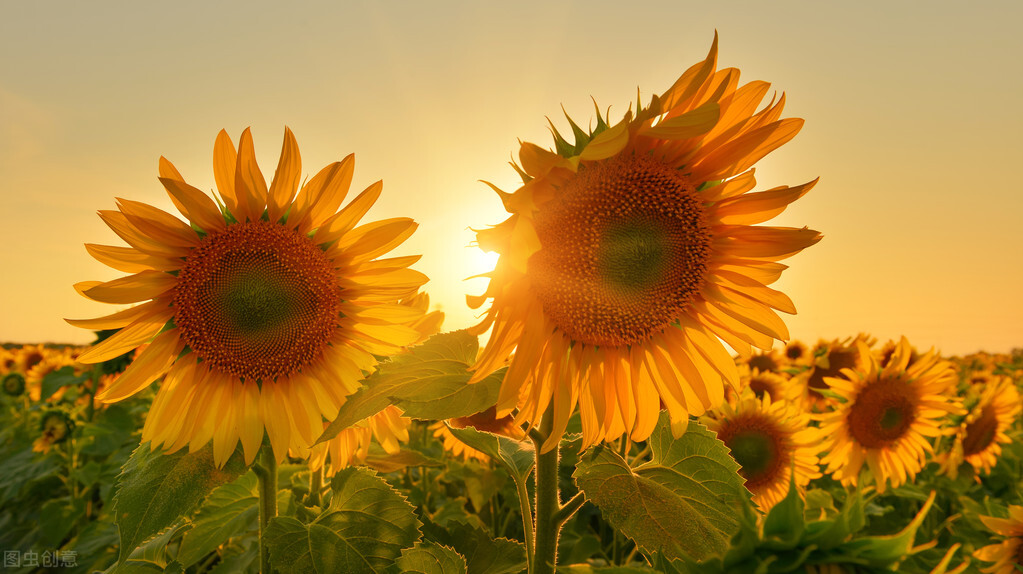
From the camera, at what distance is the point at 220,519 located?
2197 mm

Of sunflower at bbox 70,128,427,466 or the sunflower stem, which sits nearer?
the sunflower stem

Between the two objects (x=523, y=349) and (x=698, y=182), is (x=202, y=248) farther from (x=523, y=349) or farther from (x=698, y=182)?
(x=698, y=182)

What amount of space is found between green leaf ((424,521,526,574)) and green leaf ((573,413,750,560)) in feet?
1.66

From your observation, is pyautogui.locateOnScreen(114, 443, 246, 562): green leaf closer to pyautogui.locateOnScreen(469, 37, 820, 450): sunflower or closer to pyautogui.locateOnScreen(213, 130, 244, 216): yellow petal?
pyautogui.locateOnScreen(213, 130, 244, 216): yellow petal

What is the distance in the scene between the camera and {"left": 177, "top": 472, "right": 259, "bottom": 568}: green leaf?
1.99 m

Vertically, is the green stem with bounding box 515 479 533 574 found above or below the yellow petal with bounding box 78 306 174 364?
below

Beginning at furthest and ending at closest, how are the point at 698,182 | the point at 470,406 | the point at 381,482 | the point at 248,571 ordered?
the point at 248,571 → the point at 381,482 → the point at 698,182 → the point at 470,406

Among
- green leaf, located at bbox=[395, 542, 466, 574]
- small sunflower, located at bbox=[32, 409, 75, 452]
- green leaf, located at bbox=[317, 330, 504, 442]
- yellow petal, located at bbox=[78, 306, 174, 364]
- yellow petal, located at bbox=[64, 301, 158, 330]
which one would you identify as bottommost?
small sunflower, located at bbox=[32, 409, 75, 452]

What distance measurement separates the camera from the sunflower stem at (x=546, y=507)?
159 cm

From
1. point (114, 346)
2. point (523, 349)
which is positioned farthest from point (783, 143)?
point (114, 346)

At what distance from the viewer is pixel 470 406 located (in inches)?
59.9

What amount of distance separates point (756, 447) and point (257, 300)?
3.62 m

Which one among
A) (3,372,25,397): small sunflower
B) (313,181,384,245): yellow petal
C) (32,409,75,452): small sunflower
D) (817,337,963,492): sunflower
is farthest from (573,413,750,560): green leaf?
(3,372,25,397): small sunflower

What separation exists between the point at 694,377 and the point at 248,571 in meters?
1.98
